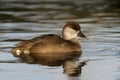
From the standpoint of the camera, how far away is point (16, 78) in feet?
34.5

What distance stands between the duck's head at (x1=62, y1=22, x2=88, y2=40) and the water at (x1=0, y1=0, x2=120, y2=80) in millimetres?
397

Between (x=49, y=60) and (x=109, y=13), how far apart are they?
345 inches

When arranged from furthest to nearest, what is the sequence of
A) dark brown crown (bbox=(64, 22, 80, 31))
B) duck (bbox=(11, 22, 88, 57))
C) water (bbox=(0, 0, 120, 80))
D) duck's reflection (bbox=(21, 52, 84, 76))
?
dark brown crown (bbox=(64, 22, 80, 31))
duck (bbox=(11, 22, 88, 57))
duck's reflection (bbox=(21, 52, 84, 76))
water (bbox=(0, 0, 120, 80))

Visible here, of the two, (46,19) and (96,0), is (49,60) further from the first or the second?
(96,0)

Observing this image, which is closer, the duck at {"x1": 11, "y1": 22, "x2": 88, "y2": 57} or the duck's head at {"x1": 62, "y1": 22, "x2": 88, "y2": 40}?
the duck at {"x1": 11, "y1": 22, "x2": 88, "y2": 57}

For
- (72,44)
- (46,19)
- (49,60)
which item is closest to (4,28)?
(46,19)

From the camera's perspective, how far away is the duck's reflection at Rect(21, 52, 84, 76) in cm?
1145

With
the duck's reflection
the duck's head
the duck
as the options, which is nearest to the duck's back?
the duck

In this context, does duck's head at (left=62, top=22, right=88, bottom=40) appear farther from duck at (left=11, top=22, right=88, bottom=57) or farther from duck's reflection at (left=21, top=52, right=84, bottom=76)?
duck's reflection at (left=21, top=52, right=84, bottom=76)

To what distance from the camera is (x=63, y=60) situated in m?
12.6

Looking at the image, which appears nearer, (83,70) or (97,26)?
(83,70)

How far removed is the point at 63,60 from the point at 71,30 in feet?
5.85

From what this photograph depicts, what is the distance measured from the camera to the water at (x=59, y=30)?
36.4 feet

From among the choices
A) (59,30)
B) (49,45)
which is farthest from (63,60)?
(59,30)
